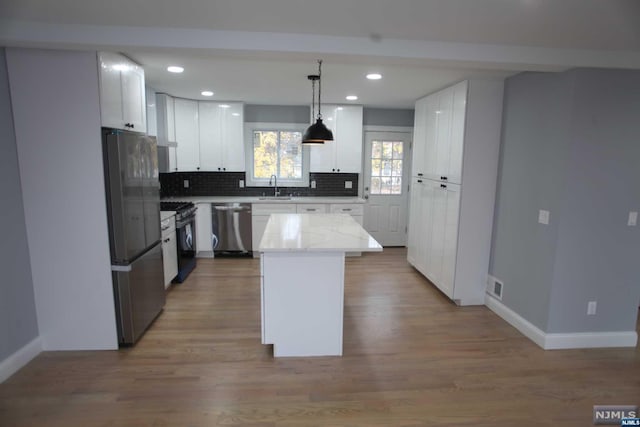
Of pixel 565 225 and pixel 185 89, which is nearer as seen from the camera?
pixel 565 225

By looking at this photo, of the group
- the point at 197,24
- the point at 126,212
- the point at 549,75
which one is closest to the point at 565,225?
the point at 549,75

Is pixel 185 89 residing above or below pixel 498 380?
above

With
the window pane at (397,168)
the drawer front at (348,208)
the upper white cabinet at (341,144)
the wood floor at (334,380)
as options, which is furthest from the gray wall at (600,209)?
the window pane at (397,168)

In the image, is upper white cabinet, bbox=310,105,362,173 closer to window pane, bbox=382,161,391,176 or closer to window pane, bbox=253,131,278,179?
window pane, bbox=382,161,391,176

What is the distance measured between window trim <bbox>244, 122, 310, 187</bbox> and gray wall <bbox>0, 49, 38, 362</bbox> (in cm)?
343

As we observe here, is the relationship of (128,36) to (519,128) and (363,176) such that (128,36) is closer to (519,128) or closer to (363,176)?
(519,128)

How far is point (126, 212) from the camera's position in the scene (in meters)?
2.67

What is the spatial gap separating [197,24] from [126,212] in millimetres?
1465

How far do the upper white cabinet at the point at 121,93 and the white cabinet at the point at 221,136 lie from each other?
217 centimetres

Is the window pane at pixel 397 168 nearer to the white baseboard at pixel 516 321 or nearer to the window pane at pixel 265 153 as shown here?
the window pane at pixel 265 153

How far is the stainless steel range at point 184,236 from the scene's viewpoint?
429cm

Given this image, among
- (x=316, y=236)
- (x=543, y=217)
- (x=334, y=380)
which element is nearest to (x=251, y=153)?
(x=316, y=236)

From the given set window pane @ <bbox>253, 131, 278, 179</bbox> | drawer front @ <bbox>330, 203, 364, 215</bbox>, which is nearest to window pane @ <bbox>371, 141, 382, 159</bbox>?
drawer front @ <bbox>330, 203, 364, 215</bbox>

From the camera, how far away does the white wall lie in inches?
96.7
